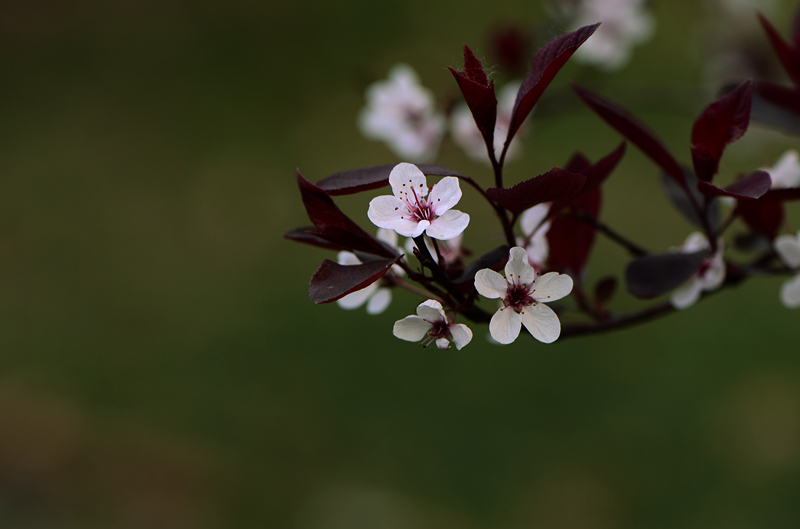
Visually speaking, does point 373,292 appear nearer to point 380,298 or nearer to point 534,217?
point 380,298

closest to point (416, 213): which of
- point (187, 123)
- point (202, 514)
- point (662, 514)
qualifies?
point (662, 514)

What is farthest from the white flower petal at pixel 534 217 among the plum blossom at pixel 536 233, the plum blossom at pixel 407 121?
the plum blossom at pixel 407 121

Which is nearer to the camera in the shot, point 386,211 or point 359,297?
point 386,211

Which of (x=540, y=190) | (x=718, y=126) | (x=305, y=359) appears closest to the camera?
(x=540, y=190)

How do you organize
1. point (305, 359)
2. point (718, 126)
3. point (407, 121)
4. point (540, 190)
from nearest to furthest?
point (540, 190) → point (718, 126) → point (407, 121) → point (305, 359)

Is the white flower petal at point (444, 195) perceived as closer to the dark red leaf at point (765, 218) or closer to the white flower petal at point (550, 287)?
the white flower petal at point (550, 287)

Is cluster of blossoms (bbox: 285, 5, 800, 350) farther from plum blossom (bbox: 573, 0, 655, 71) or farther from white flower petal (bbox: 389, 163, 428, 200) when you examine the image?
plum blossom (bbox: 573, 0, 655, 71)

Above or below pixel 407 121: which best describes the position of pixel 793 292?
below

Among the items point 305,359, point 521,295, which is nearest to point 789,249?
point 521,295

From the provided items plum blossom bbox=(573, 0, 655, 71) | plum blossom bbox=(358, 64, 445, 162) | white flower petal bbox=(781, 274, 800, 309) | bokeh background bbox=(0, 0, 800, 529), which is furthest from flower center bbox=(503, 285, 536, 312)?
plum blossom bbox=(573, 0, 655, 71)
